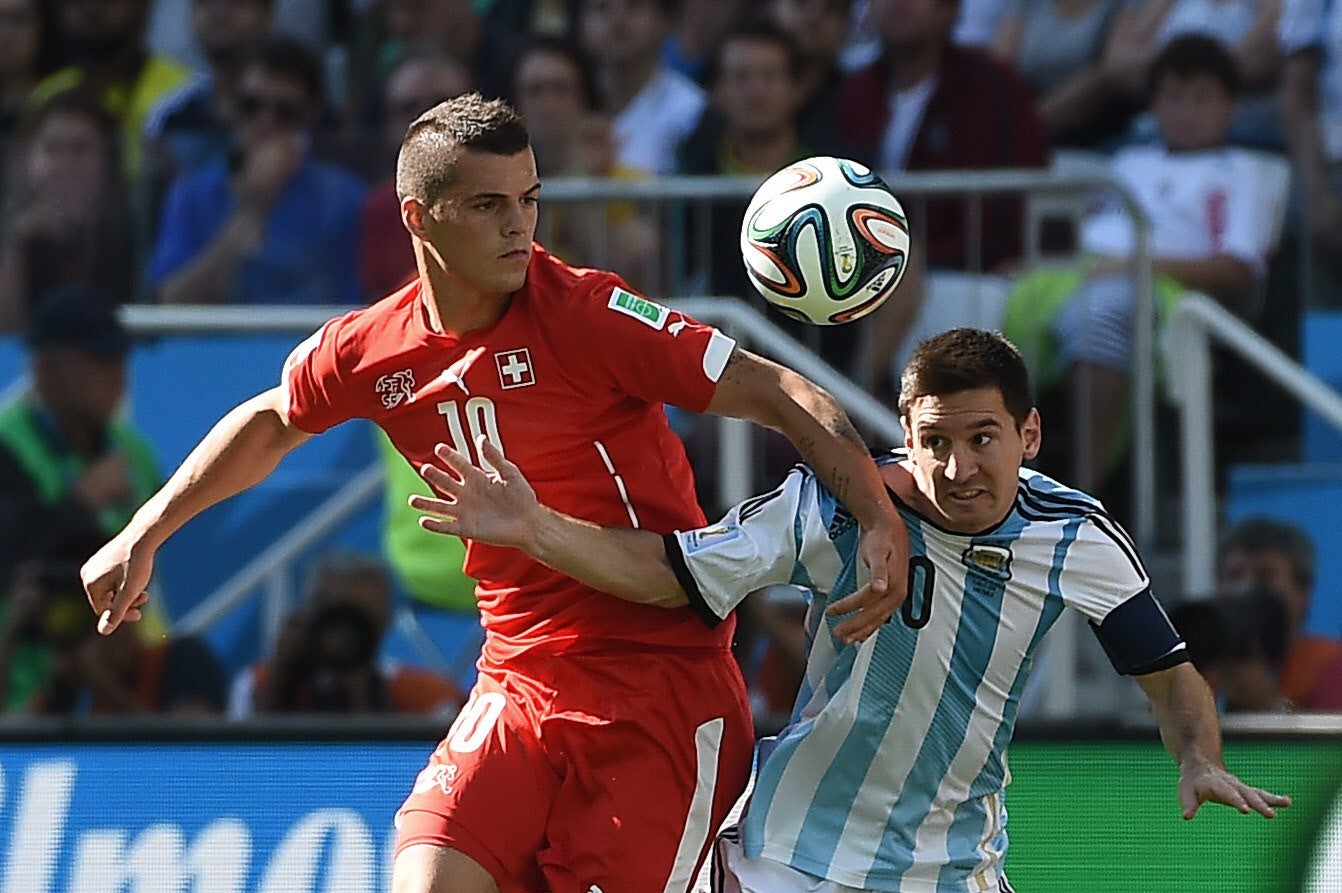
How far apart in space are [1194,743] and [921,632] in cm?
55

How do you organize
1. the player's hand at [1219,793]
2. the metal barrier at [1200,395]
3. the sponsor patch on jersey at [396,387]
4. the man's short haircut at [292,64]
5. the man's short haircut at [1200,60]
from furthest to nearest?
the man's short haircut at [292,64], the man's short haircut at [1200,60], the metal barrier at [1200,395], the sponsor patch on jersey at [396,387], the player's hand at [1219,793]

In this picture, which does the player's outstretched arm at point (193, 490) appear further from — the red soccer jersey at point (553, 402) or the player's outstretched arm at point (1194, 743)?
the player's outstretched arm at point (1194, 743)

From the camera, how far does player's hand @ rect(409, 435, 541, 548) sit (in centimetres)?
395

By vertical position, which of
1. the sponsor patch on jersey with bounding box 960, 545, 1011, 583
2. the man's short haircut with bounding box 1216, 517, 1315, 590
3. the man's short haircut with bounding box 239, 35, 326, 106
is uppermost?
the man's short haircut with bounding box 239, 35, 326, 106

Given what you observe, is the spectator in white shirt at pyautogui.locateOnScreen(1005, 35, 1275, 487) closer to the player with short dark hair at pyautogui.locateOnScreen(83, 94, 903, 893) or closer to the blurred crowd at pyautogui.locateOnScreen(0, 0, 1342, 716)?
the blurred crowd at pyautogui.locateOnScreen(0, 0, 1342, 716)

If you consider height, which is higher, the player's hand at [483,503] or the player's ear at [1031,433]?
the player's ear at [1031,433]

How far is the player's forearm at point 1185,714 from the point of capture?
13.1ft

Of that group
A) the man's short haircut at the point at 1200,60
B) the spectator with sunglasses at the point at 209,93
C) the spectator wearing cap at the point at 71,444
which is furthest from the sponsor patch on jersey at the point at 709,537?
the spectator with sunglasses at the point at 209,93

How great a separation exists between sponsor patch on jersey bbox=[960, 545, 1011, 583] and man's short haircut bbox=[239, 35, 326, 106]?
5.49m

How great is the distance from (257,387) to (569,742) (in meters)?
3.56

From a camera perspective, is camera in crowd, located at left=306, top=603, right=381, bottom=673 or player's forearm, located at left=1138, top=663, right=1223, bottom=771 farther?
camera in crowd, located at left=306, top=603, right=381, bottom=673

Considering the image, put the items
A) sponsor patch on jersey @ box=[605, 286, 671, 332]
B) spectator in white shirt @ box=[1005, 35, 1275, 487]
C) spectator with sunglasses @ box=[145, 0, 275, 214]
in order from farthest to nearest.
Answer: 1. spectator with sunglasses @ box=[145, 0, 275, 214]
2. spectator in white shirt @ box=[1005, 35, 1275, 487]
3. sponsor patch on jersey @ box=[605, 286, 671, 332]

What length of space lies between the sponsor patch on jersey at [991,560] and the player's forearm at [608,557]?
580 mm

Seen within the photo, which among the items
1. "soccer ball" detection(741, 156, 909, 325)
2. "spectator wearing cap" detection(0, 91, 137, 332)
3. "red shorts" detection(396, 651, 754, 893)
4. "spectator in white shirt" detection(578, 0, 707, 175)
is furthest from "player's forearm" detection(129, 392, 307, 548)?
"spectator in white shirt" detection(578, 0, 707, 175)
